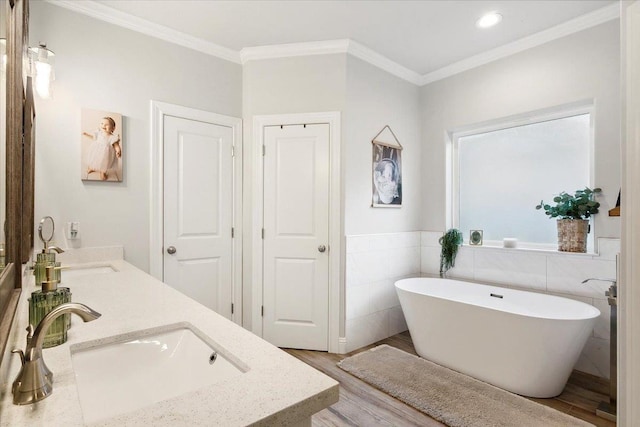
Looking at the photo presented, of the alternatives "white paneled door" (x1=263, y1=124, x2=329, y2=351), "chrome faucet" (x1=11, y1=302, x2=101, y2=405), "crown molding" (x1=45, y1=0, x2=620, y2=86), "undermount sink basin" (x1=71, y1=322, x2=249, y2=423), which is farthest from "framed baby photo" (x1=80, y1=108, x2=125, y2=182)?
"chrome faucet" (x1=11, y1=302, x2=101, y2=405)

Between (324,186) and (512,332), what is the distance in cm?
180

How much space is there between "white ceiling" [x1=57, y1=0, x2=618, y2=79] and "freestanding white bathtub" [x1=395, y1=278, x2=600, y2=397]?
218 centimetres

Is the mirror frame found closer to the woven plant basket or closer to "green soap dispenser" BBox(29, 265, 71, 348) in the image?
"green soap dispenser" BBox(29, 265, 71, 348)

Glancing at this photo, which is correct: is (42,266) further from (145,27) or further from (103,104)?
(145,27)

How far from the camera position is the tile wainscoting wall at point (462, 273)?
8.15ft

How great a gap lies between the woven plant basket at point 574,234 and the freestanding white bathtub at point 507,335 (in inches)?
16.7

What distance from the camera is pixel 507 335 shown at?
7.41ft

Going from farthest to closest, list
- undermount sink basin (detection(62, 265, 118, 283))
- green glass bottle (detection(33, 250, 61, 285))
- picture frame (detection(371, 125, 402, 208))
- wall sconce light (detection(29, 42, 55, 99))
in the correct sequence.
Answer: picture frame (detection(371, 125, 402, 208)) → undermount sink basin (detection(62, 265, 118, 283)) → wall sconce light (detection(29, 42, 55, 99)) → green glass bottle (detection(33, 250, 61, 285))

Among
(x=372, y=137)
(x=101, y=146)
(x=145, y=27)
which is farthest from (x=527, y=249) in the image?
(x=145, y=27)

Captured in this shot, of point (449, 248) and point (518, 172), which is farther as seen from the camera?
point (449, 248)

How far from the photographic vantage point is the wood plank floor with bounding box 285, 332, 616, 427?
78.0 inches

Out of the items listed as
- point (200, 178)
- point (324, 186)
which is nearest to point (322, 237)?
point (324, 186)

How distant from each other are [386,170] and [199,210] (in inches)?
71.4

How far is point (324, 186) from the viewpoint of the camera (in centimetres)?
299
